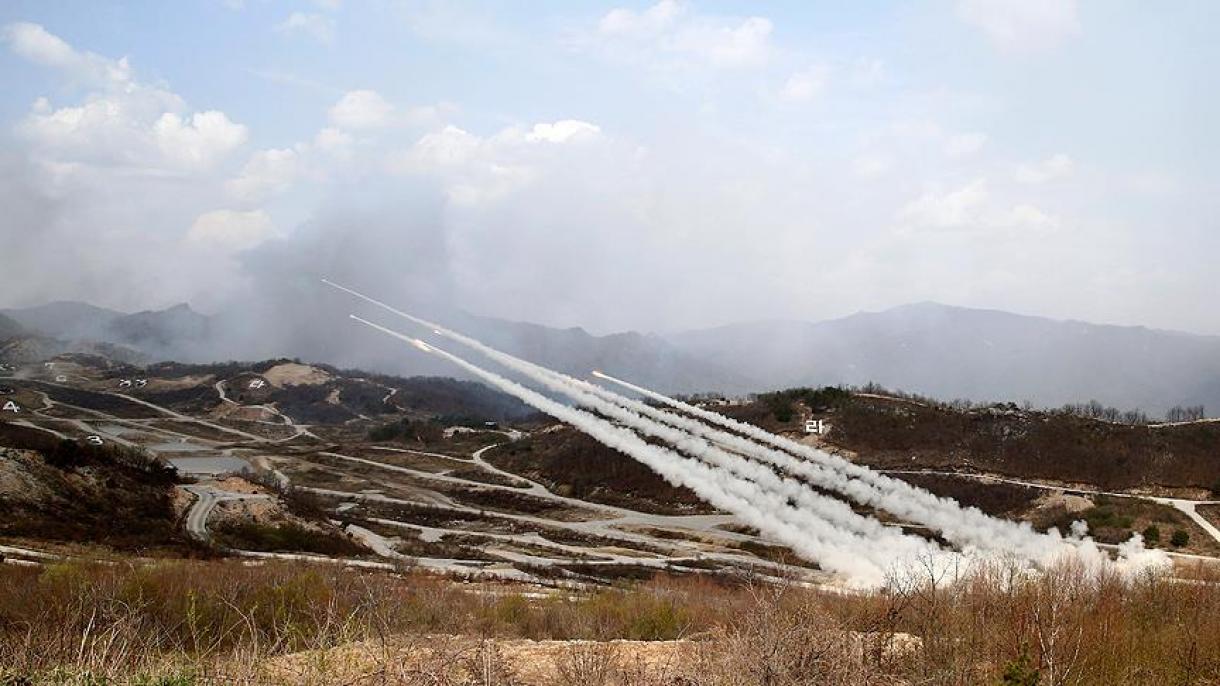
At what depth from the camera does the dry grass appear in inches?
436

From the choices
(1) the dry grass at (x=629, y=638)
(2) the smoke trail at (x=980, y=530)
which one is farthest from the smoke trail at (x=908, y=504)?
(1) the dry grass at (x=629, y=638)

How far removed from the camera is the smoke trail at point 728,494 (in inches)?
1750

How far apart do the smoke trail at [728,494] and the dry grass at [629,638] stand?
21.4 meters

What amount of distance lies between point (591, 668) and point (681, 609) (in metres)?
11.8

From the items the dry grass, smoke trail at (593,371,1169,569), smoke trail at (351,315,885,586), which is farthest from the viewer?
smoke trail at (351,315,885,586)

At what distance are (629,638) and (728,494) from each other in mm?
33345

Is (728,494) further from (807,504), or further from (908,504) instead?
(908,504)

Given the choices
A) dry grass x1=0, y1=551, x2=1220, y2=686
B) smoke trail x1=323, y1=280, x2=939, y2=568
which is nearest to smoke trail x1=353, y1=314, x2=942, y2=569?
smoke trail x1=323, y1=280, x2=939, y2=568

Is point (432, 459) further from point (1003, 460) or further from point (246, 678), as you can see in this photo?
point (246, 678)

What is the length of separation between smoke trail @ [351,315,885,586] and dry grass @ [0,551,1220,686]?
70.1 feet

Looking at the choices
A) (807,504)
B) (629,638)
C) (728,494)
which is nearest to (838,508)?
(807,504)

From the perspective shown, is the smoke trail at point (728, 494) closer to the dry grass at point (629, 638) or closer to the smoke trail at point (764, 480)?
the smoke trail at point (764, 480)

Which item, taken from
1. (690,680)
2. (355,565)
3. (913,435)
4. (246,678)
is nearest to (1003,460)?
(913,435)

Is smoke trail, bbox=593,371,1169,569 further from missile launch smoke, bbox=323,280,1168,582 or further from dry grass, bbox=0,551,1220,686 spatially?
dry grass, bbox=0,551,1220,686
